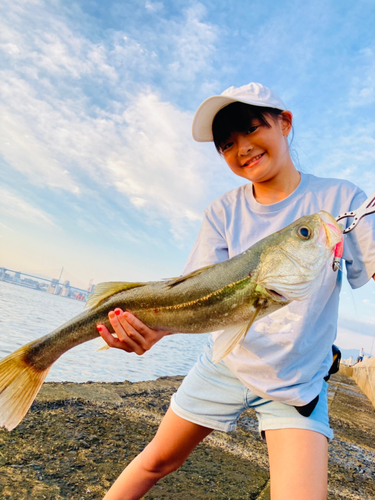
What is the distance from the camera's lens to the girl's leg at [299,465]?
1811 mm

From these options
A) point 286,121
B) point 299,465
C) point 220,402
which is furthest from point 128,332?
point 286,121

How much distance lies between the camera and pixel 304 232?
6.06 feet

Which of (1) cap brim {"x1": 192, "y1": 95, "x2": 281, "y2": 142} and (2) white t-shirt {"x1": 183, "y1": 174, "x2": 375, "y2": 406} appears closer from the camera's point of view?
(2) white t-shirt {"x1": 183, "y1": 174, "x2": 375, "y2": 406}

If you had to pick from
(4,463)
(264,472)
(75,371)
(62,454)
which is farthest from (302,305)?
(75,371)

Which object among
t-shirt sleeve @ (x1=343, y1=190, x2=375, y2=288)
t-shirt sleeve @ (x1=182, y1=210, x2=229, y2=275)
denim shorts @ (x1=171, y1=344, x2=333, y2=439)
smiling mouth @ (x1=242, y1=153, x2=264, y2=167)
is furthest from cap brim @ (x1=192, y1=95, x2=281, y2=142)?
denim shorts @ (x1=171, y1=344, x2=333, y2=439)

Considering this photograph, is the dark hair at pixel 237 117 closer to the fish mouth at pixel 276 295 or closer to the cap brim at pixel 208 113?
the cap brim at pixel 208 113

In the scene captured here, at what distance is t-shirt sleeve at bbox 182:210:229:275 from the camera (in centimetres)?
285

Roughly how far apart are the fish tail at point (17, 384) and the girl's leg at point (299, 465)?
1.57 m

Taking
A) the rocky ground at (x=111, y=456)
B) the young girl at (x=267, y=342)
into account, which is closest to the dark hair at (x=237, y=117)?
the young girl at (x=267, y=342)

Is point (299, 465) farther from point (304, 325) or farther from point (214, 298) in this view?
point (214, 298)

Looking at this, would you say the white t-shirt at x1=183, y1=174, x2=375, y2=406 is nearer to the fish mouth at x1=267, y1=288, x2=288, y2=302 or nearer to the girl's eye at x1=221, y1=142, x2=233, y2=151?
the fish mouth at x1=267, y1=288, x2=288, y2=302

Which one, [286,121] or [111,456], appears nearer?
[286,121]

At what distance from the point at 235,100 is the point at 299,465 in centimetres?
232

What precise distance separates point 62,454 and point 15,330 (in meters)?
12.2
